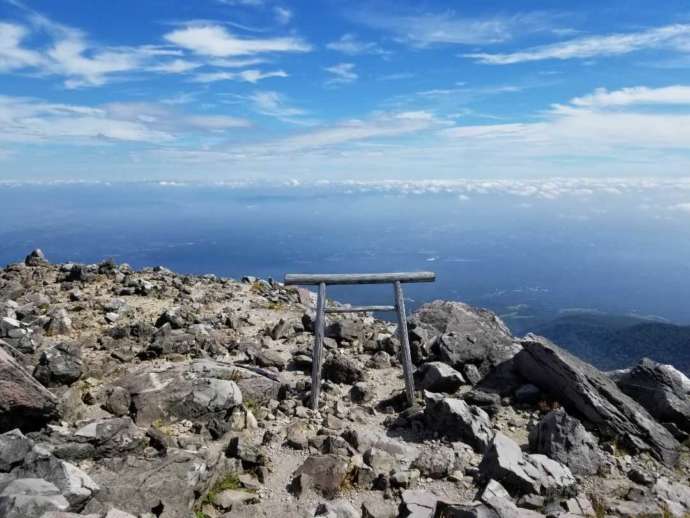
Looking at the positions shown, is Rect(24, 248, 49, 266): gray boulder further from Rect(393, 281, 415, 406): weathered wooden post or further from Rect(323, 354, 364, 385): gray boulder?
Rect(393, 281, 415, 406): weathered wooden post

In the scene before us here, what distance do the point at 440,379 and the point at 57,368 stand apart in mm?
10603

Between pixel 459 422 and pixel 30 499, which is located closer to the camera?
pixel 30 499

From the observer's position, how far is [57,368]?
1241 cm

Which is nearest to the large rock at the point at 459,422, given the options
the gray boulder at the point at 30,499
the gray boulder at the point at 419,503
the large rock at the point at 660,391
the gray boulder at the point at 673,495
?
the gray boulder at the point at 419,503

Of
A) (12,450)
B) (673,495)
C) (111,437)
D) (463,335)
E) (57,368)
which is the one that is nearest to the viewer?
(12,450)

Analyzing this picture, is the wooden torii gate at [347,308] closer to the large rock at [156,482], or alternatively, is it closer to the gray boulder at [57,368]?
the large rock at [156,482]

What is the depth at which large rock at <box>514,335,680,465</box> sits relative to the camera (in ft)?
35.8

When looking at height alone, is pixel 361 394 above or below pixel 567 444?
below

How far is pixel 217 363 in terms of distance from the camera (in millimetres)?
13320

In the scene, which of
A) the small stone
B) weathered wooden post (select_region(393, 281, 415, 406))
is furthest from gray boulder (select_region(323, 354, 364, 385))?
weathered wooden post (select_region(393, 281, 415, 406))

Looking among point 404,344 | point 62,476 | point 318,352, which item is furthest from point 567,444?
point 62,476

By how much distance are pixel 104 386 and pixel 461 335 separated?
1107cm

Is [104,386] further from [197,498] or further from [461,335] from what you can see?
[461,335]

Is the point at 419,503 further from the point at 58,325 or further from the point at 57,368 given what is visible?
the point at 58,325
